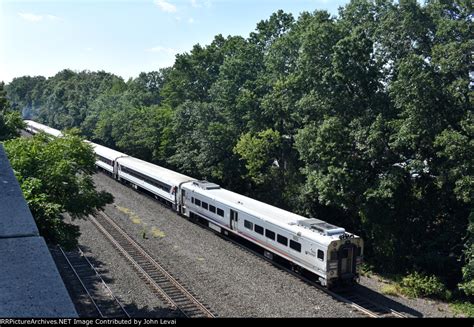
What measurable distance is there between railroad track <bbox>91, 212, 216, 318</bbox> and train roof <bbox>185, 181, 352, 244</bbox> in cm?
538

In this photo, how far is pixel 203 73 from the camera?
51.4 m

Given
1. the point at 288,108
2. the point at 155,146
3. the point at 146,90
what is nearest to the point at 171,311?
the point at 288,108

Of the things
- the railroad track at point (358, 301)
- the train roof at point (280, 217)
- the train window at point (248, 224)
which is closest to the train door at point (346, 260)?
the train roof at point (280, 217)

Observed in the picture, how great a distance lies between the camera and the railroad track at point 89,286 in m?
17.0

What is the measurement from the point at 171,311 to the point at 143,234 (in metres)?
10.2

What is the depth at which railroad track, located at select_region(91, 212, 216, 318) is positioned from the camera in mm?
17297

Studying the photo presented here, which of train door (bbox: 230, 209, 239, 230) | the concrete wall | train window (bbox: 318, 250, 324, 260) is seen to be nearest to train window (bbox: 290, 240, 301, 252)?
train window (bbox: 318, 250, 324, 260)

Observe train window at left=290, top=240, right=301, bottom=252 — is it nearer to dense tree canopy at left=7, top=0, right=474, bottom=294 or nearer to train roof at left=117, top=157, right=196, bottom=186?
dense tree canopy at left=7, top=0, right=474, bottom=294

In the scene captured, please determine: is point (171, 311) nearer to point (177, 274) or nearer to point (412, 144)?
point (177, 274)

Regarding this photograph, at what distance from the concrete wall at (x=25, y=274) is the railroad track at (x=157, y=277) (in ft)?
42.4

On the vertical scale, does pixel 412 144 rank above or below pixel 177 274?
above

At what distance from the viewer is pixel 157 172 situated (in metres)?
36.7

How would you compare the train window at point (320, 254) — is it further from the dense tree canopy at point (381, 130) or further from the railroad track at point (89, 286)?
the railroad track at point (89, 286)

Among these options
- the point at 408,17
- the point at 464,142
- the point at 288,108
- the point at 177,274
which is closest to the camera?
the point at 464,142
